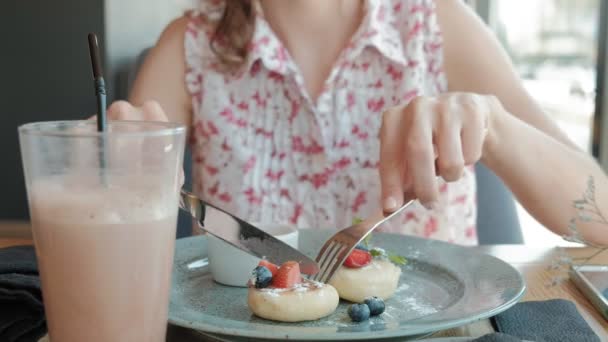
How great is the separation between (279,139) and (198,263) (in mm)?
700

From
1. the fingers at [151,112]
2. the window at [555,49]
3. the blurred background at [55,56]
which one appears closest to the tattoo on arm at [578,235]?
the fingers at [151,112]

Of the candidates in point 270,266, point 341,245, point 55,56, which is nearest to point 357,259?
point 341,245

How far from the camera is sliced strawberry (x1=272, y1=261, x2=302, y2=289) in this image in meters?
0.91

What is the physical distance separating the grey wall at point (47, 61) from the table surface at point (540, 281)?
0.84m

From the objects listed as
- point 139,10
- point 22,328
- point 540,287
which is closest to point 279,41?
point 139,10

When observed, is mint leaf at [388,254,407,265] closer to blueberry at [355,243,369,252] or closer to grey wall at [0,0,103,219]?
blueberry at [355,243,369,252]

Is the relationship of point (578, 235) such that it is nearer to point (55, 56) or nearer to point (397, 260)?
point (397, 260)

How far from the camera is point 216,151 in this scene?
180 centimetres

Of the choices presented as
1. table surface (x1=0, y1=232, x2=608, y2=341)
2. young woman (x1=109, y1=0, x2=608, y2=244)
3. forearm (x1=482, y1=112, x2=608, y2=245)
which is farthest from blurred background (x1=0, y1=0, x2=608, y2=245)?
table surface (x1=0, y1=232, x2=608, y2=341)

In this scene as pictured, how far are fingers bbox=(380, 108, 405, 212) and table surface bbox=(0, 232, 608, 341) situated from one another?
8.4 inches

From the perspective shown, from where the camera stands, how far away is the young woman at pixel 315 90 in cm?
172

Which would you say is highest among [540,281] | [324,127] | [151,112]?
[151,112]

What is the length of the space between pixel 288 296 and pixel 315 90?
3.23 feet

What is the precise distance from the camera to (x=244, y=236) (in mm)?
964
